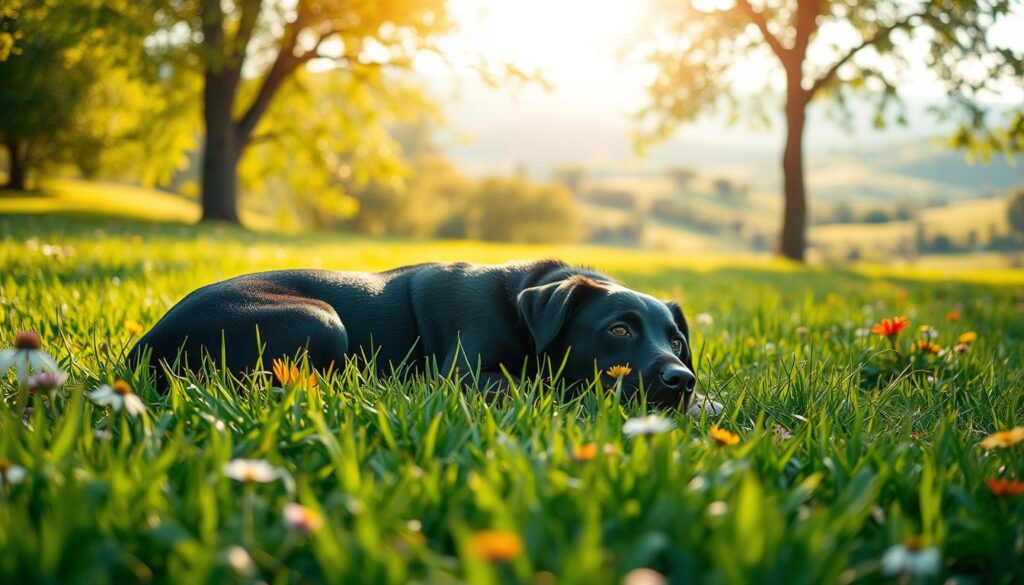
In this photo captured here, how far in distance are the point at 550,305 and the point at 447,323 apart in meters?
0.67

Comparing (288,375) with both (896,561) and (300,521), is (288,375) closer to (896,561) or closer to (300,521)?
(300,521)

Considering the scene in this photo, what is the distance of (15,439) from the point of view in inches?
80.9

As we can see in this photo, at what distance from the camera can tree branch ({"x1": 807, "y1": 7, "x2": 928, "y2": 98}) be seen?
1898cm

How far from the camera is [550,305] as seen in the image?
3.82 meters

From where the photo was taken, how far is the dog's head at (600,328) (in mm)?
3768

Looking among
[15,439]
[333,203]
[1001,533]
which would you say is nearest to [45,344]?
[15,439]

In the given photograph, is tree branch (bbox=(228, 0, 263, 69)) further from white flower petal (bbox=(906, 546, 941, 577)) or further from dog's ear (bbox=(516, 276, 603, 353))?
white flower petal (bbox=(906, 546, 941, 577))

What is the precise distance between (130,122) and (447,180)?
132ft

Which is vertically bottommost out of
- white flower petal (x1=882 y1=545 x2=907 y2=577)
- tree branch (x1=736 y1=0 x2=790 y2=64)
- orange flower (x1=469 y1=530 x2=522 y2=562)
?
white flower petal (x1=882 y1=545 x2=907 y2=577)

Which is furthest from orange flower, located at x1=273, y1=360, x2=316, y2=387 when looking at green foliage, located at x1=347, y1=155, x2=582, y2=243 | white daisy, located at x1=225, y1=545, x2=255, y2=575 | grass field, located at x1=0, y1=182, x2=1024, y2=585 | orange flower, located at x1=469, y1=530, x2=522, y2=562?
green foliage, located at x1=347, y1=155, x2=582, y2=243

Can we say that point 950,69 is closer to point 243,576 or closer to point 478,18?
point 478,18

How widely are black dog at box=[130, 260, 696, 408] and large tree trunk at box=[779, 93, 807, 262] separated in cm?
1853

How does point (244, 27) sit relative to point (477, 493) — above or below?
above

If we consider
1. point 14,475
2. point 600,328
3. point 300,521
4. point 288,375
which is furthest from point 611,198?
point 300,521
